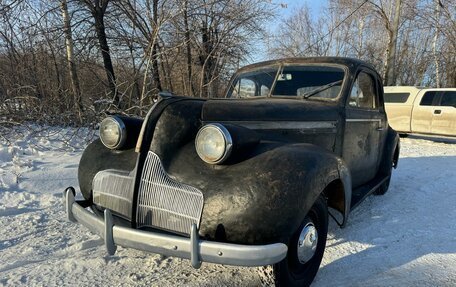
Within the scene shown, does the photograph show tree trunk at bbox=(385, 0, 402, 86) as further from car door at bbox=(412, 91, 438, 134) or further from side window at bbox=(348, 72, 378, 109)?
side window at bbox=(348, 72, 378, 109)

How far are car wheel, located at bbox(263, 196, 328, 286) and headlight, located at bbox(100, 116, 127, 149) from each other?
58.0 inches

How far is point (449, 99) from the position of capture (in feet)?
37.5

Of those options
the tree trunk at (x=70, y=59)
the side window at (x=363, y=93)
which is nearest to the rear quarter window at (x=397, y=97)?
the side window at (x=363, y=93)

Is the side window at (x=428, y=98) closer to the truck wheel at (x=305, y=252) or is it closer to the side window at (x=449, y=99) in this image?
the side window at (x=449, y=99)

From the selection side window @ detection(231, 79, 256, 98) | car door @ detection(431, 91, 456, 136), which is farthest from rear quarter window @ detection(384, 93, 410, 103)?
side window @ detection(231, 79, 256, 98)

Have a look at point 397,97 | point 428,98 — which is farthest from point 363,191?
point 397,97

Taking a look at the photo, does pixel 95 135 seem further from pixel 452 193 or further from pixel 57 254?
pixel 452 193

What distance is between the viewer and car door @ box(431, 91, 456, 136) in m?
11.2

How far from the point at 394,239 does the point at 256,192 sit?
2.10 metres

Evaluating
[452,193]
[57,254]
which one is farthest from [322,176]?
[452,193]

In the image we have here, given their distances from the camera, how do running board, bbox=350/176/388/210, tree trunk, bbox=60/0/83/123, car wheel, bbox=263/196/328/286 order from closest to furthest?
car wheel, bbox=263/196/328/286, running board, bbox=350/176/388/210, tree trunk, bbox=60/0/83/123

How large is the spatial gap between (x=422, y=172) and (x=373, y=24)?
76.9ft

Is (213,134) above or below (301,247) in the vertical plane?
above

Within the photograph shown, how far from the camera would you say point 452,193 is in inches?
205
